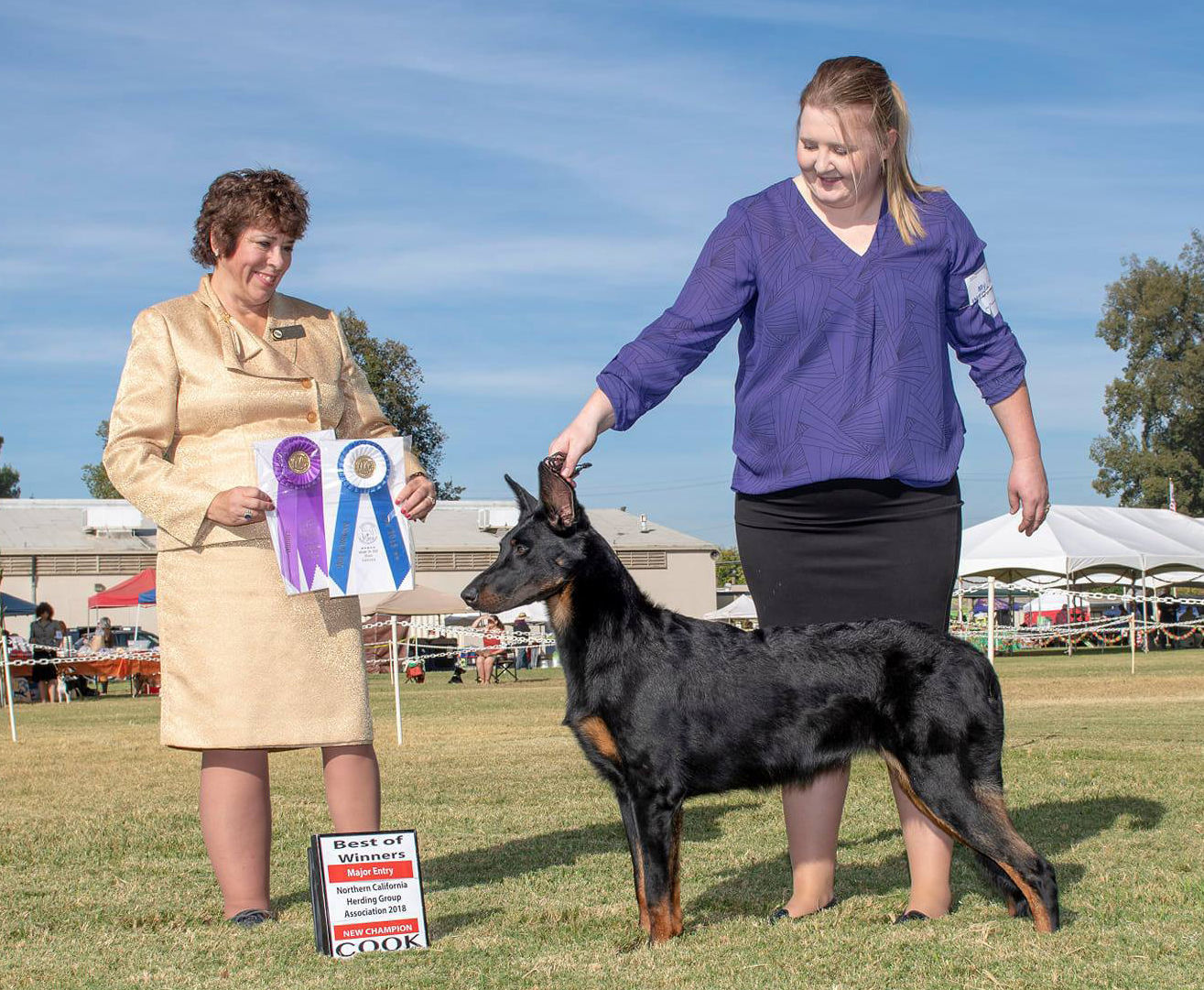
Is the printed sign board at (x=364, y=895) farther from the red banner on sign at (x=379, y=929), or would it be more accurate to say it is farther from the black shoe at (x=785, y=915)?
the black shoe at (x=785, y=915)

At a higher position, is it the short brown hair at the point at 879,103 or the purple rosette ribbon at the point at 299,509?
the short brown hair at the point at 879,103

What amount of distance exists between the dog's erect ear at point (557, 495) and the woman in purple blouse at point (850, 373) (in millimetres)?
58

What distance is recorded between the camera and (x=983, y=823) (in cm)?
337

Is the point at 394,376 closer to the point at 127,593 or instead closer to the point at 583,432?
the point at 127,593

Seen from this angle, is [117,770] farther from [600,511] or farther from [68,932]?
[600,511]

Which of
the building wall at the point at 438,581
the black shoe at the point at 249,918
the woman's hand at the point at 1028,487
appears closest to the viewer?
the woman's hand at the point at 1028,487

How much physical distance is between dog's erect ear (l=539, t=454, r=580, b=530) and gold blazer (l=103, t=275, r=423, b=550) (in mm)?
889

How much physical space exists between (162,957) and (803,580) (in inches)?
82.5

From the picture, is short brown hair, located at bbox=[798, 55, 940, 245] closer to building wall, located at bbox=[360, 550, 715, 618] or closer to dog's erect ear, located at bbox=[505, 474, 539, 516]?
dog's erect ear, located at bbox=[505, 474, 539, 516]

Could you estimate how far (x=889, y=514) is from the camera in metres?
3.59

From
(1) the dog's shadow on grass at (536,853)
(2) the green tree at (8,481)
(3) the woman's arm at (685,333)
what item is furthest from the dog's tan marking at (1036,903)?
(2) the green tree at (8,481)

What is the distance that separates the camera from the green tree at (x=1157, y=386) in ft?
154

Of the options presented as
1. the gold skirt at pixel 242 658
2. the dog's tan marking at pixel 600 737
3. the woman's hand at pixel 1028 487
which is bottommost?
the dog's tan marking at pixel 600 737

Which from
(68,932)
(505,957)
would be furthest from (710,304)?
(68,932)
